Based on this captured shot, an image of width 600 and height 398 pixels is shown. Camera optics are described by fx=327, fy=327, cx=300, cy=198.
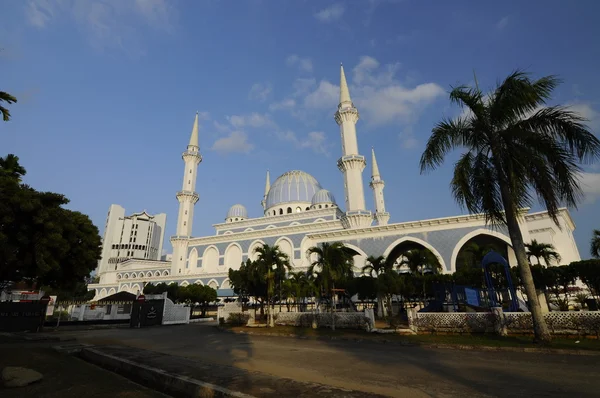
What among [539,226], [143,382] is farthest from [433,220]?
[143,382]

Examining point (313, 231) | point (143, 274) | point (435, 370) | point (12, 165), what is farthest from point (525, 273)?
point (143, 274)

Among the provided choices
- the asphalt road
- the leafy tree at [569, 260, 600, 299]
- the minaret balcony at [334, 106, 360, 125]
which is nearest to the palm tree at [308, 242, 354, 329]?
the asphalt road

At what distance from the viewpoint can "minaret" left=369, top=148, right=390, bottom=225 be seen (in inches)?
2121

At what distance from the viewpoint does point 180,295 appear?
35.9m

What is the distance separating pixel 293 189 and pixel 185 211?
19.5 metres

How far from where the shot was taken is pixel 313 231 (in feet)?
158

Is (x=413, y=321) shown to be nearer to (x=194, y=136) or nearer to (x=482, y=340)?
(x=482, y=340)

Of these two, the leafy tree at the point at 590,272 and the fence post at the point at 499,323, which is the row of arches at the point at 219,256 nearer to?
the leafy tree at the point at 590,272

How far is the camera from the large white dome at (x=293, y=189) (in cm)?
6022

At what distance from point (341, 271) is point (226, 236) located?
3624 centimetres

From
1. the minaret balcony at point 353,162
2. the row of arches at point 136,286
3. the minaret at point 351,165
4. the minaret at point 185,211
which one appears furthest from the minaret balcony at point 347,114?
the row of arches at point 136,286

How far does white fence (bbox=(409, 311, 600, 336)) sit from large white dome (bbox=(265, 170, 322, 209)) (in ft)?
149

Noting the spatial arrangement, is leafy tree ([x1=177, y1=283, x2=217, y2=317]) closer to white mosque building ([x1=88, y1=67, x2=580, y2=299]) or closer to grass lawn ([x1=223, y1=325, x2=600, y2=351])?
white mosque building ([x1=88, y1=67, x2=580, y2=299])

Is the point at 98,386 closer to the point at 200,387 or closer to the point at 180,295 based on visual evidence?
the point at 200,387
